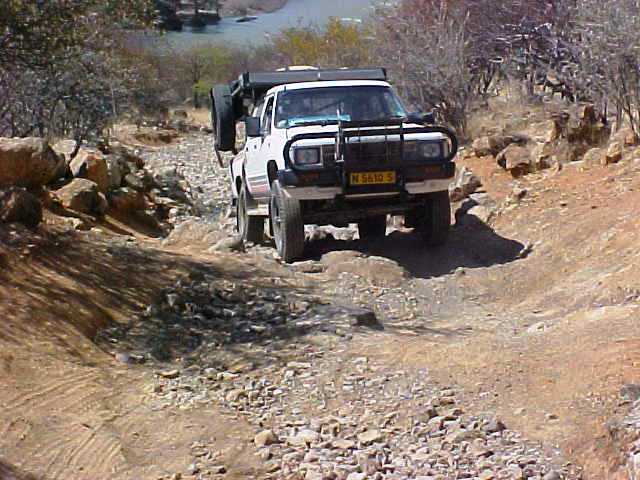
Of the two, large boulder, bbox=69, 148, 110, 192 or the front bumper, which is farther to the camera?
large boulder, bbox=69, 148, 110, 192

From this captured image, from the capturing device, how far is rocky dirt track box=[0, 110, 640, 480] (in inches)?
193

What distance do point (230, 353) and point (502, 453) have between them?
241cm

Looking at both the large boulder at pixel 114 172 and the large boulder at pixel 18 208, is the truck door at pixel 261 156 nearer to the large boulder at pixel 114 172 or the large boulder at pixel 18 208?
the large boulder at pixel 18 208

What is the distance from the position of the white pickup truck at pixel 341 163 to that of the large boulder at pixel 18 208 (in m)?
2.33

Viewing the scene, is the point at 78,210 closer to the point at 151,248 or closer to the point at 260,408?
the point at 151,248

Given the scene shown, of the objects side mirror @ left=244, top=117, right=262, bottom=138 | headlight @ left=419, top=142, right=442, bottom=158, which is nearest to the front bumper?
headlight @ left=419, top=142, right=442, bottom=158

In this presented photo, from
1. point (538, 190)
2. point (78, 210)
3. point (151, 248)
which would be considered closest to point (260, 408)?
point (151, 248)

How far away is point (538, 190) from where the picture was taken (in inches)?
472

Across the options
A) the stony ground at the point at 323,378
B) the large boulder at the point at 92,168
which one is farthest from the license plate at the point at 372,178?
the large boulder at the point at 92,168

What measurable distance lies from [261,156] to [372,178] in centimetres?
159

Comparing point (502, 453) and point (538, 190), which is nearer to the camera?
point (502, 453)

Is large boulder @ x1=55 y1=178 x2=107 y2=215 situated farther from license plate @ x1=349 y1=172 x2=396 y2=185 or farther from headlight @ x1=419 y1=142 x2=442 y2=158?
headlight @ x1=419 y1=142 x2=442 y2=158

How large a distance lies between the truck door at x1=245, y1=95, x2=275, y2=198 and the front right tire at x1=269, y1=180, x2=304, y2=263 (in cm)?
49

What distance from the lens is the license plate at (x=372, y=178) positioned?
31.5 ft
